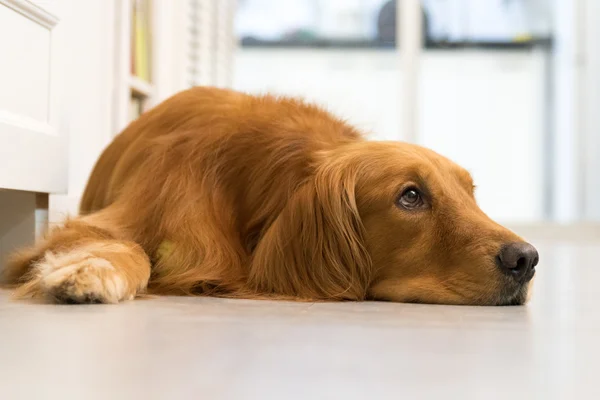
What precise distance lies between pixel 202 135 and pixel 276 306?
2.00 feet

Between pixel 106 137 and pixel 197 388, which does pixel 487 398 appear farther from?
pixel 106 137

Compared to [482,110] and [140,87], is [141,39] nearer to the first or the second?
[140,87]

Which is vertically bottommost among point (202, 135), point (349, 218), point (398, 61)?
point (349, 218)

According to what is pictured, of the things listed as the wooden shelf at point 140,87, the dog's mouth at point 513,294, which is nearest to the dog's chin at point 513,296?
the dog's mouth at point 513,294

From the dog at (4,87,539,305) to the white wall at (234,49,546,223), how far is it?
510 centimetres

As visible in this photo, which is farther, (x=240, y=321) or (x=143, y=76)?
(x=143, y=76)

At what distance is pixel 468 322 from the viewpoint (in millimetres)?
1396

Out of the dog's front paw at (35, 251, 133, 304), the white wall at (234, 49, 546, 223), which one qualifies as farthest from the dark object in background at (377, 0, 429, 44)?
Result: the dog's front paw at (35, 251, 133, 304)

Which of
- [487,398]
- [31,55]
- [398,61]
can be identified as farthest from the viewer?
[398,61]

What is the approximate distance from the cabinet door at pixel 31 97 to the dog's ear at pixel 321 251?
79cm

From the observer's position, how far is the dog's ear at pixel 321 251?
1.79m

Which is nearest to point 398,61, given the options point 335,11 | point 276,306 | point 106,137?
point 335,11

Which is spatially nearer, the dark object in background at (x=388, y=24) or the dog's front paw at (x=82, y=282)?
the dog's front paw at (x=82, y=282)

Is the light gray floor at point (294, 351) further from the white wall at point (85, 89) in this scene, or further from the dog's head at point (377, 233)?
the white wall at point (85, 89)
